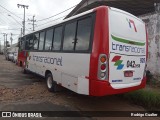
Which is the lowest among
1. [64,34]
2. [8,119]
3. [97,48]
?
[8,119]

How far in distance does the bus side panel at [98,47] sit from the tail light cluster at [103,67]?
0.08m

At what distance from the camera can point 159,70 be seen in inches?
427

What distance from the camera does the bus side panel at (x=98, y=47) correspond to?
5.57 meters

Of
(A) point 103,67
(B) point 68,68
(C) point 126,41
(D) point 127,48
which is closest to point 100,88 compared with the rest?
(A) point 103,67

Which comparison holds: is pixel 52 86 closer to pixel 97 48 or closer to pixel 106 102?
pixel 106 102

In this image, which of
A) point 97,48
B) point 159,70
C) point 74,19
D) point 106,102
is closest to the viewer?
point 97,48

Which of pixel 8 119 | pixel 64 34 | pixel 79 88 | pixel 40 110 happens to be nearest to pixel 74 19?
pixel 64 34

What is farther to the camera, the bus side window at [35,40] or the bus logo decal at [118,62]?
the bus side window at [35,40]

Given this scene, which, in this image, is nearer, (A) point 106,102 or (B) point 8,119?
(B) point 8,119

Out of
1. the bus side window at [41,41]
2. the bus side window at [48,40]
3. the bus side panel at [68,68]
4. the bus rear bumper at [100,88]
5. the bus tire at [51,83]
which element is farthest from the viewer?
the bus side window at [41,41]

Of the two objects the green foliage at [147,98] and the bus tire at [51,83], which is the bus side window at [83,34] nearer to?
the bus tire at [51,83]

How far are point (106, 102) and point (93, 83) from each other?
88.3 inches

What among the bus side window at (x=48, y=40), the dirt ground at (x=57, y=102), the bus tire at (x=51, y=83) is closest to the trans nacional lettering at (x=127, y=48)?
the dirt ground at (x=57, y=102)

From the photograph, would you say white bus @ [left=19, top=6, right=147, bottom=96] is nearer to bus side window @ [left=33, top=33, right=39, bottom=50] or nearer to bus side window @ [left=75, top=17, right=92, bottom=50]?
bus side window @ [left=75, top=17, right=92, bottom=50]
